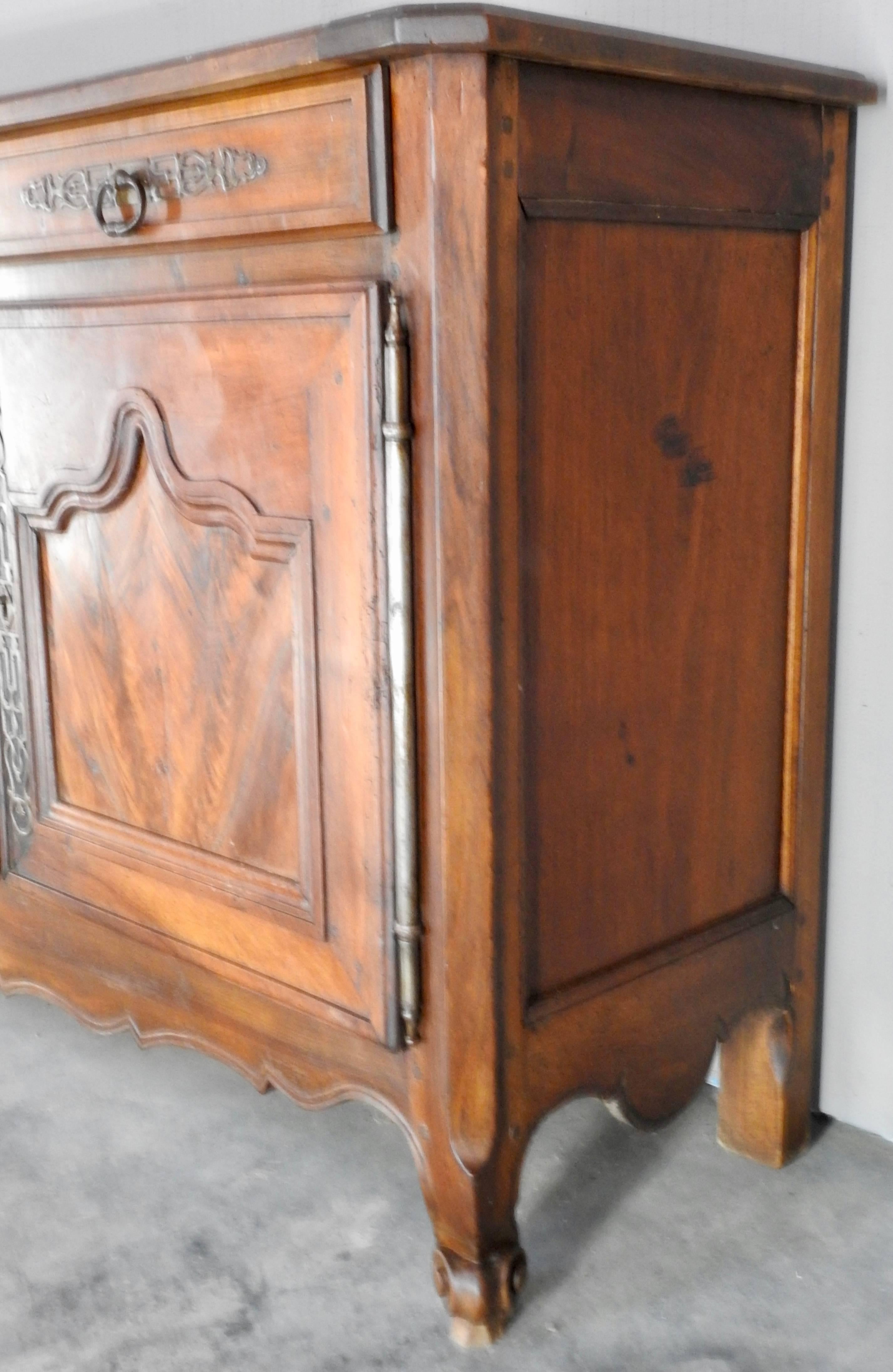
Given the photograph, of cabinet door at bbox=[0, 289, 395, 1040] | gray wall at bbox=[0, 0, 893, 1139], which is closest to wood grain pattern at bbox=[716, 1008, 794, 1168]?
gray wall at bbox=[0, 0, 893, 1139]

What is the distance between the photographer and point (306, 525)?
1.12 m

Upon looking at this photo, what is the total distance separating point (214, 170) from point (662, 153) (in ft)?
1.11

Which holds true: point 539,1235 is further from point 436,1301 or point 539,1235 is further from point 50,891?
point 50,891

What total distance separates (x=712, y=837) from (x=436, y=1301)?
0.45 metres

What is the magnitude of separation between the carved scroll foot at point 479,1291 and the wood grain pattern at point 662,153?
2.59ft

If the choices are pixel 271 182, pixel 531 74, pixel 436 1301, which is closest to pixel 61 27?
pixel 271 182

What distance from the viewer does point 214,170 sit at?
1.12 m

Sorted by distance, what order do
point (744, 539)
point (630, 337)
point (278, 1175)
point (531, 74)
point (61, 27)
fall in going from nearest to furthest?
point (531, 74)
point (630, 337)
point (744, 539)
point (278, 1175)
point (61, 27)

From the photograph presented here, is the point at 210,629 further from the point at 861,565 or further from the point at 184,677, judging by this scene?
the point at 861,565

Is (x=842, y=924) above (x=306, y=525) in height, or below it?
below

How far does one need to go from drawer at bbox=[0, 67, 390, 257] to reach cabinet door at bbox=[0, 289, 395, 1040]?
6cm

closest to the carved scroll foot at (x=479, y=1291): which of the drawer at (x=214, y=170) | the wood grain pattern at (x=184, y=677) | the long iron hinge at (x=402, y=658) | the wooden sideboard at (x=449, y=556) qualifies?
the wooden sideboard at (x=449, y=556)

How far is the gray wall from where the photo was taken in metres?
1.31

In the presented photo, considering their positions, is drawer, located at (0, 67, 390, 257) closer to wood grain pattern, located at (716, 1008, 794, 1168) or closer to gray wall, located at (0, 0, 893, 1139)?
gray wall, located at (0, 0, 893, 1139)
